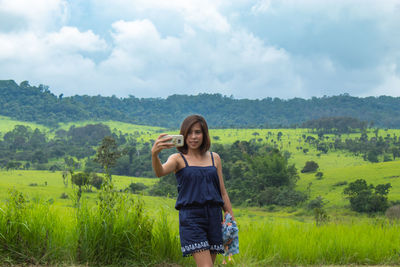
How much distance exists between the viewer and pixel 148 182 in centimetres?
6391

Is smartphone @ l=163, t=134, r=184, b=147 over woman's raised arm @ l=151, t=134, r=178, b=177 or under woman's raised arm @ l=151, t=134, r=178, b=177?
over

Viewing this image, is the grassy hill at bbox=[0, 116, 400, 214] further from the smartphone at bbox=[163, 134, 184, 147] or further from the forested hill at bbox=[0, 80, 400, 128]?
the forested hill at bbox=[0, 80, 400, 128]

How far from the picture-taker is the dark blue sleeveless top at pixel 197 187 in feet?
10.00

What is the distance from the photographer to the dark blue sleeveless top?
120 inches

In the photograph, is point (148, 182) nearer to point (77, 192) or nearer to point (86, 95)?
A: point (77, 192)

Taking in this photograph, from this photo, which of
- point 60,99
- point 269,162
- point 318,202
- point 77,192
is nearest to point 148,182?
point 269,162

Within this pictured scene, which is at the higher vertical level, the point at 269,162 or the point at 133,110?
the point at 133,110

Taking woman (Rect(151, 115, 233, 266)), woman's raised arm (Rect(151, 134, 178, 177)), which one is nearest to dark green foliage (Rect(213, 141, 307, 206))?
woman (Rect(151, 115, 233, 266))

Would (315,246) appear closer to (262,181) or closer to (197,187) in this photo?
(197,187)

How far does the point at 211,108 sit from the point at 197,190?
640 feet

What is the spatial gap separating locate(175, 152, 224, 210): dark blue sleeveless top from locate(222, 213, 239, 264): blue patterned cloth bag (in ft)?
0.51

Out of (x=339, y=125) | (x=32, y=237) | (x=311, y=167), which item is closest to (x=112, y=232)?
(x=32, y=237)

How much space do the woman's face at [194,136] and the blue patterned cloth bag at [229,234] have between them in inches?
24.5

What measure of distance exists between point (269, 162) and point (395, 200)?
626 inches
